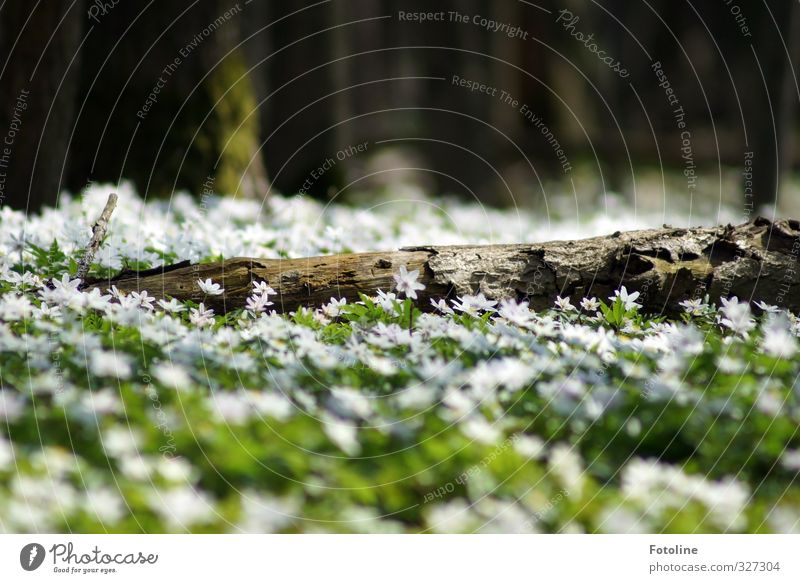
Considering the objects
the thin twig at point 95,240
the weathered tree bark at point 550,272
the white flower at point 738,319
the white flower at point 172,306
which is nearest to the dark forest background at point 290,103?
the weathered tree bark at point 550,272

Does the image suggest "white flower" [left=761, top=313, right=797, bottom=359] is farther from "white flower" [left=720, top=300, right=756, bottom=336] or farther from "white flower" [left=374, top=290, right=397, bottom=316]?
"white flower" [left=374, top=290, right=397, bottom=316]

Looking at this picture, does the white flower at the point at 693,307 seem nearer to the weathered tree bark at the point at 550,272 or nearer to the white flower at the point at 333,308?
the weathered tree bark at the point at 550,272

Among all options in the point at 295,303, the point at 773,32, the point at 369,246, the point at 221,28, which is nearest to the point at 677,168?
the point at 773,32

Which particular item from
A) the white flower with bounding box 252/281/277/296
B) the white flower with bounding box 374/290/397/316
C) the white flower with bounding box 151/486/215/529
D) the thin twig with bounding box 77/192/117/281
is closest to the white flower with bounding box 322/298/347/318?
the white flower with bounding box 374/290/397/316

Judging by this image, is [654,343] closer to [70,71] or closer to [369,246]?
[369,246]
